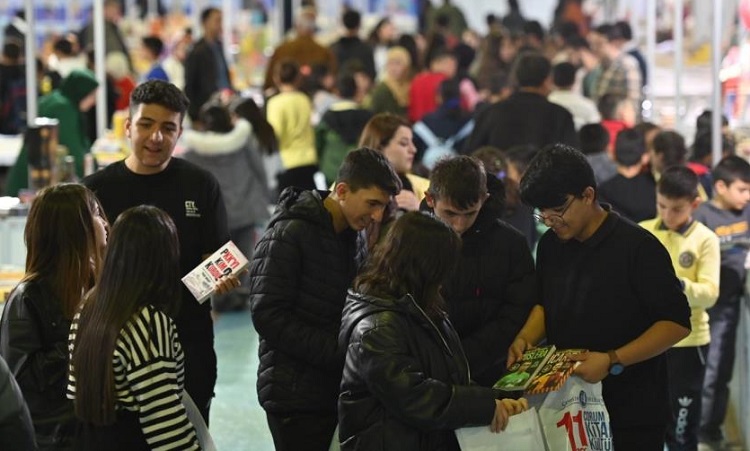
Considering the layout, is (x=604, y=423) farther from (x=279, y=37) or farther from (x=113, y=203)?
(x=279, y=37)

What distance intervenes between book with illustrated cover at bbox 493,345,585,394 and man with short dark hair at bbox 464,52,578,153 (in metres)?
5.06

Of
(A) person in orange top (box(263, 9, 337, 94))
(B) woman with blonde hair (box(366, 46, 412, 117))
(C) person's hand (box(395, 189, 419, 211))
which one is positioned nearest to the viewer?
(C) person's hand (box(395, 189, 419, 211))

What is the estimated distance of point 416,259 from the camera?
3982 millimetres

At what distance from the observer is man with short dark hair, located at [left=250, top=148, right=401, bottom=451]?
4.58 metres

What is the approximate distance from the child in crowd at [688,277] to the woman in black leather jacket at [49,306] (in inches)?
113

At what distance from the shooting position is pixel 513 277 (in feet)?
15.6

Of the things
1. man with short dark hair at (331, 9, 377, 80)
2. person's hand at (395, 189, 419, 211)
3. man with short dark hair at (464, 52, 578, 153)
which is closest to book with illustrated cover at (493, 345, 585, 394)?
person's hand at (395, 189, 419, 211)

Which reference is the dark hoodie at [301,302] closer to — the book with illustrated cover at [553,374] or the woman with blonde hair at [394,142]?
the book with illustrated cover at [553,374]

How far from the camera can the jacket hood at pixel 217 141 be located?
10328mm

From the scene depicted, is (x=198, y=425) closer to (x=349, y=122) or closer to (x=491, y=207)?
(x=491, y=207)

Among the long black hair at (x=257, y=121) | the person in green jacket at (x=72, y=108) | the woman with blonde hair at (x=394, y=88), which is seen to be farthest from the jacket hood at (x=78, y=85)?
the woman with blonde hair at (x=394, y=88)

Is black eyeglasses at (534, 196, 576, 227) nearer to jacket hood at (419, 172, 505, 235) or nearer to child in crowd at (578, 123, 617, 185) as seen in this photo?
jacket hood at (419, 172, 505, 235)

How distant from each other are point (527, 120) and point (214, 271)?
16.4 ft

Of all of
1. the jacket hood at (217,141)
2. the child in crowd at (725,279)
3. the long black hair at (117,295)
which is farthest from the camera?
the jacket hood at (217,141)
